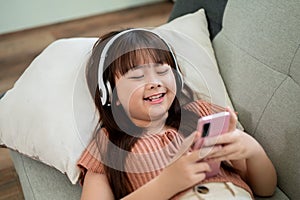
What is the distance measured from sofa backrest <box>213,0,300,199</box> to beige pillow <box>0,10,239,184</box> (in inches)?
3.0

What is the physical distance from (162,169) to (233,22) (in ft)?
1.83

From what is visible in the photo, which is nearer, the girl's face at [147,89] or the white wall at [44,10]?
the girl's face at [147,89]

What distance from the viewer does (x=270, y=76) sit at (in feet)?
3.60

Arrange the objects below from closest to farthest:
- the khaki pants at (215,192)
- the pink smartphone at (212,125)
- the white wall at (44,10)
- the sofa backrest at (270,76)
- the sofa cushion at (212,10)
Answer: the pink smartphone at (212,125) < the khaki pants at (215,192) < the sofa backrest at (270,76) < the sofa cushion at (212,10) < the white wall at (44,10)

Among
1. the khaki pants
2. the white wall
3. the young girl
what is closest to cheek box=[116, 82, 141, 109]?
the young girl

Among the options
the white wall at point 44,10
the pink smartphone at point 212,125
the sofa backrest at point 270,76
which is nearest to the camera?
the pink smartphone at point 212,125

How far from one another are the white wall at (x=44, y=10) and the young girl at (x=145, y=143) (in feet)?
6.20

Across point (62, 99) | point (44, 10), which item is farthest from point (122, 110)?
point (44, 10)

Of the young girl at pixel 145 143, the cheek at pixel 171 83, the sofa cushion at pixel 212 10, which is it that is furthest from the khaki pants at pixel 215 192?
the sofa cushion at pixel 212 10

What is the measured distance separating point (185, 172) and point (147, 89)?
8.4 inches

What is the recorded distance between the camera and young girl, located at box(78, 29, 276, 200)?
0.90 meters

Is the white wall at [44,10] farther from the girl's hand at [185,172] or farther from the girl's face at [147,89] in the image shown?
the girl's hand at [185,172]

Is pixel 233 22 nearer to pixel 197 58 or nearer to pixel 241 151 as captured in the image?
pixel 197 58

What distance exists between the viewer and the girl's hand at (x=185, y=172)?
825 mm
